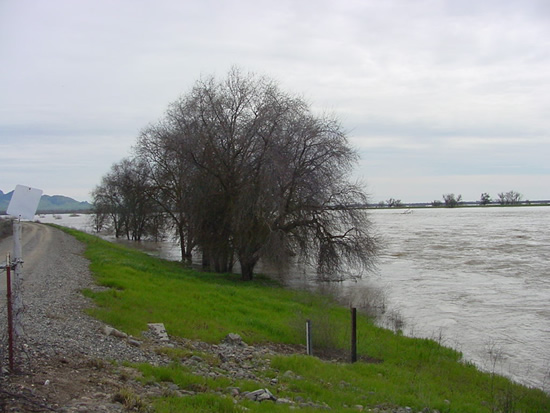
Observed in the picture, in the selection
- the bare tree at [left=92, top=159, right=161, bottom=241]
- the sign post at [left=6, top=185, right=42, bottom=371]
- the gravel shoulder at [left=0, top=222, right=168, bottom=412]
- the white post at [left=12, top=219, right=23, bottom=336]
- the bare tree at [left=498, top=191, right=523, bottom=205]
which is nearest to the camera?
the gravel shoulder at [left=0, top=222, right=168, bottom=412]

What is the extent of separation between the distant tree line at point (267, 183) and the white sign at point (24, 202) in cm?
1769

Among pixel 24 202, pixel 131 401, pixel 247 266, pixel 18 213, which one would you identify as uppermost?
pixel 24 202

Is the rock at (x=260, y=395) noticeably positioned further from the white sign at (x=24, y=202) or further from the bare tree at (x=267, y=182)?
the bare tree at (x=267, y=182)

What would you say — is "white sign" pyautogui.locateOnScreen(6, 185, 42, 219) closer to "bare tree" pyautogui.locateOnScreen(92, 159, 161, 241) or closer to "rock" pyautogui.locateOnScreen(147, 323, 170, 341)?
"rock" pyautogui.locateOnScreen(147, 323, 170, 341)

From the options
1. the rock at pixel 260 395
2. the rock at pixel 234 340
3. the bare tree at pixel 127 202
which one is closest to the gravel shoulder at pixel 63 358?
the rock at pixel 260 395

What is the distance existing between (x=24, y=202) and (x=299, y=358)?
6.09m

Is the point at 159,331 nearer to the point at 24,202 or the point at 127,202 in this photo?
the point at 24,202

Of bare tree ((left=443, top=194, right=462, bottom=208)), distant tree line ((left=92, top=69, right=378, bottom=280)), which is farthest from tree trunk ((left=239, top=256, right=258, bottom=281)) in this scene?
bare tree ((left=443, top=194, right=462, bottom=208))

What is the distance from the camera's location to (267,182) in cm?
2492

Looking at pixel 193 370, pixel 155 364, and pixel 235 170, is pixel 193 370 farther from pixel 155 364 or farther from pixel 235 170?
pixel 235 170

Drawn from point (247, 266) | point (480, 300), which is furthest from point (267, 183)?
point (480, 300)

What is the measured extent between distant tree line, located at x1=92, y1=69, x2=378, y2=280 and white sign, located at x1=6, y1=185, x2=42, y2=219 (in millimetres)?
17686

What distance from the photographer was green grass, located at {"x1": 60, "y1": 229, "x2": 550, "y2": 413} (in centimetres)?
830

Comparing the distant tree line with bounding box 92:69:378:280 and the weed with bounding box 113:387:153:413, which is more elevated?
the distant tree line with bounding box 92:69:378:280
